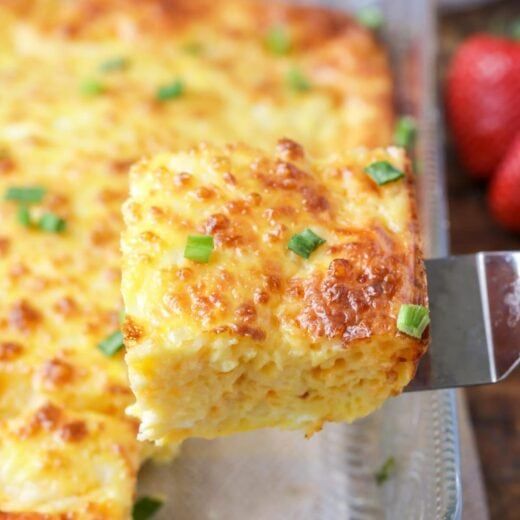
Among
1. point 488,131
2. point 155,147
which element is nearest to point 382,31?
point 488,131

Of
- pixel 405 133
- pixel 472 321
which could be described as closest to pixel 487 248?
pixel 405 133

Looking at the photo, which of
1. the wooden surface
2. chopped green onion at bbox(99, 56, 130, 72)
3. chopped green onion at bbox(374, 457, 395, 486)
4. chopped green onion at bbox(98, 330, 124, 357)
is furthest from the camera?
chopped green onion at bbox(99, 56, 130, 72)

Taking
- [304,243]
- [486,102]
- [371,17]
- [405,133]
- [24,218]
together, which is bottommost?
[304,243]

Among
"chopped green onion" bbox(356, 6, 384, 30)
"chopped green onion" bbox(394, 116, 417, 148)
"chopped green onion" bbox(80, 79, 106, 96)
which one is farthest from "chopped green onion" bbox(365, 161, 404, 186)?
"chopped green onion" bbox(356, 6, 384, 30)

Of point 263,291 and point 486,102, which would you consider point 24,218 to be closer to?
point 263,291

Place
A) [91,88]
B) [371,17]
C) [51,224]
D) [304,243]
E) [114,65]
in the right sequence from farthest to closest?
[371,17]
[114,65]
[91,88]
[51,224]
[304,243]

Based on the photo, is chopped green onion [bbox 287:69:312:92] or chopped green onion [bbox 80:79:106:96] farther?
chopped green onion [bbox 287:69:312:92]

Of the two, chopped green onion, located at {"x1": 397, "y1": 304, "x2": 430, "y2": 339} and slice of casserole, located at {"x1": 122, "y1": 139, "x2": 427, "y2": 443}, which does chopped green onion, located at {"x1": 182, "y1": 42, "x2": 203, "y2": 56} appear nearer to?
slice of casserole, located at {"x1": 122, "y1": 139, "x2": 427, "y2": 443}

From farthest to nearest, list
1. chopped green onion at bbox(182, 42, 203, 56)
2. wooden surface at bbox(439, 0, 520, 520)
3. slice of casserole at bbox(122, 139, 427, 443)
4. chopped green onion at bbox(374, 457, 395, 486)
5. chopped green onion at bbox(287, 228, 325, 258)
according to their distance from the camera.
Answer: chopped green onion at bbox(182, 42, 203, 56), wooden surface at bbox(439, 0, 520, 520), chopped green onion at bbox(374, 457, 395, 486), chopped green onion at bbox(287, 228, 325, 258), slice of casserole at bbox(122, 139, 427, 443)
